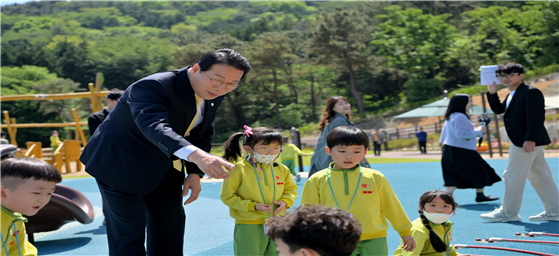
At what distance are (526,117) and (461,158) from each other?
1585 mm

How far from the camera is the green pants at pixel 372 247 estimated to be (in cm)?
286

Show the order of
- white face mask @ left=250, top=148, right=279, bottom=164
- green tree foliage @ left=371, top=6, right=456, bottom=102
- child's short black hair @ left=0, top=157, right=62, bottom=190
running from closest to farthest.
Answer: child's short black hair @ left=0, top=157, right=62, bottom=190
white face mask @ left=250, top=148, right=279, bottom=164
green tree foliage @ left=371, top=6, right=456, bottom=102

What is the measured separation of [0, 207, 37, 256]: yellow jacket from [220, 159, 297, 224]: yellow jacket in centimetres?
125

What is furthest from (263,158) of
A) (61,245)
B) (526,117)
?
(526,117)

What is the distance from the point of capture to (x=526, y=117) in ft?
16.7

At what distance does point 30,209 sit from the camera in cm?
249

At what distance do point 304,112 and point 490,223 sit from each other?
4389cm

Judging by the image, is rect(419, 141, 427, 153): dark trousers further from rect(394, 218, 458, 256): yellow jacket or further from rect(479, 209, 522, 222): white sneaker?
rect(394, 218, 458, 256): yellow jacket

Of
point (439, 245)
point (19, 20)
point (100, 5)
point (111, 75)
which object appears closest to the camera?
point (439, 245)

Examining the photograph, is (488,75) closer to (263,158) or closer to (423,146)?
(263,158)

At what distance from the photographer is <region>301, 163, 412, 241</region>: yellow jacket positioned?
290 centimetres

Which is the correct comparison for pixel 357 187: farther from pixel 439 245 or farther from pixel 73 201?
pixel 73 201

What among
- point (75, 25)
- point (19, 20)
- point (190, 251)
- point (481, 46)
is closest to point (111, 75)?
point (481, 46)

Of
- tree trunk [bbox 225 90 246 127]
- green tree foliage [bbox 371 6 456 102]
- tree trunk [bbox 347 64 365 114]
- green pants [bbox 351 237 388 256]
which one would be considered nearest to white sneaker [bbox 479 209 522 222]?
green pants [bbox 351 237 388 256]
